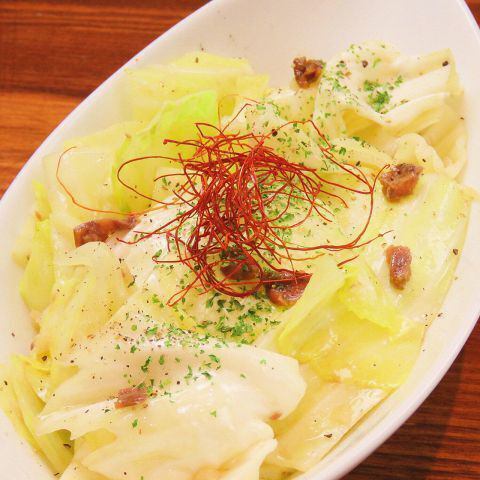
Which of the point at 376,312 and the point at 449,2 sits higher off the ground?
the point at 449,2

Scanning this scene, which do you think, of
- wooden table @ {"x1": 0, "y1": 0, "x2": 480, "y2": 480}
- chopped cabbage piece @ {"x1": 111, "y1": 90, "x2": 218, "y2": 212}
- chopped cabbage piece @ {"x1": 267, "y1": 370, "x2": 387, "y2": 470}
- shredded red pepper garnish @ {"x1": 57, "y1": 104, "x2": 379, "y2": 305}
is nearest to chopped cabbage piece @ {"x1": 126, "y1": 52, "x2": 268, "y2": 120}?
chopped cabbage piece @ {"x1": 111, "y1": 90, "x2": 218, "y2": 212}

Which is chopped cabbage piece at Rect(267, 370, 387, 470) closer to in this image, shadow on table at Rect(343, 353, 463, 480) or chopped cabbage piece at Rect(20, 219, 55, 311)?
shadow on table at Rect(343, 353, 463, 480)

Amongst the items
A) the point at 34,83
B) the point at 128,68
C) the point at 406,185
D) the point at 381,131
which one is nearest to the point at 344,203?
the point at 406,185

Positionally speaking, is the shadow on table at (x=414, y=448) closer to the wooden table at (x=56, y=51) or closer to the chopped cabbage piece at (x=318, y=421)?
the chopped cabbage piece at (x=318, y=421)

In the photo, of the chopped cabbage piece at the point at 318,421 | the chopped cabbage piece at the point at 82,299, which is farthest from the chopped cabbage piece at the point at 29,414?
the chopped cabbage piece at the point at 318,421

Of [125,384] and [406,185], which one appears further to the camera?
[406,185]

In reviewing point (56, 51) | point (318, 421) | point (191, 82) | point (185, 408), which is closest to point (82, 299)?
point (185, 408)

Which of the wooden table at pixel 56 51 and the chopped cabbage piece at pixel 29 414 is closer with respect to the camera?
the chopped cabbage piece at pixel 29 414

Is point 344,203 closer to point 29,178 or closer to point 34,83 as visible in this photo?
point 29,178
